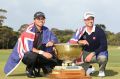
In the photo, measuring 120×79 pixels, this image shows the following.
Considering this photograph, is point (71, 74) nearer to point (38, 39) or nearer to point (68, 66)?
point (68, 66)

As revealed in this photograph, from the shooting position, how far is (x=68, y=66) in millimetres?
8719

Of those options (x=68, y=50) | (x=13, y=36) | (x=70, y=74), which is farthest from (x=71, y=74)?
(x=13, y=36)

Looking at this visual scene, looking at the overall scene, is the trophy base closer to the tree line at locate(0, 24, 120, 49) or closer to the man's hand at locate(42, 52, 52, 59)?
the man's hand at locate(42, 52, 52, 59)

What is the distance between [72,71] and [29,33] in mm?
2053

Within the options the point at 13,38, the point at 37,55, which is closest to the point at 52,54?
the point at 37,55

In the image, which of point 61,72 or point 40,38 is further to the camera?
point 40,38

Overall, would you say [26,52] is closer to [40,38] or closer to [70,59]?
[40,38]

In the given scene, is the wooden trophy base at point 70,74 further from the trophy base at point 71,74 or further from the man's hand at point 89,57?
the man's hand at point 89,57

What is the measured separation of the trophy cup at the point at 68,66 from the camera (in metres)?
8.59

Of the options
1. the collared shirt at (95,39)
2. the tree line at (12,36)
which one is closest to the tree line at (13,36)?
the tree line at (12,36)

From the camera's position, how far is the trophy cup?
28.2 ft

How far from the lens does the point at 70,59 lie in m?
8.88

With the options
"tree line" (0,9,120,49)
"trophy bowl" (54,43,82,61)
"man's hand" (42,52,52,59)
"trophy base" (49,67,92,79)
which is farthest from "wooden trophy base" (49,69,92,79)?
"tree line" (0,9,120,49)

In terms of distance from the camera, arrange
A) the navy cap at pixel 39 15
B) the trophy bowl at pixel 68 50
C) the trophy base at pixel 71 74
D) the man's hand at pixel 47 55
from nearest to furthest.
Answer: the trophy base at pixel 71 74 → the trophy bowl at pixel 68 50 → the man's hand at pixel 47 55 → the navy cap at pixel 39 15
